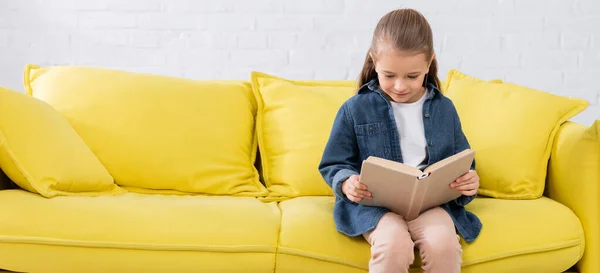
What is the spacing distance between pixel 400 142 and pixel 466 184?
253 millimetres

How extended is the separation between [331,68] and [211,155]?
0.84 metres

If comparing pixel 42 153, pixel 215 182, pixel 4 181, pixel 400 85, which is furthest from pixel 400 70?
pixel 4 181

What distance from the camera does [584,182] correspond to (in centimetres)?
212

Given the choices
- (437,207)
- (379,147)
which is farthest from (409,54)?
(437,207)

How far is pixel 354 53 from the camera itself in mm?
3092

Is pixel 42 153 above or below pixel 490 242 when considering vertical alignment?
above

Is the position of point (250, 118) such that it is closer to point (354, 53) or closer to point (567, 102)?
point (354, 53)

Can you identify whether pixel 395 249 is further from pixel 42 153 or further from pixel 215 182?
pixel 42 153

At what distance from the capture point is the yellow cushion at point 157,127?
94.3 inches

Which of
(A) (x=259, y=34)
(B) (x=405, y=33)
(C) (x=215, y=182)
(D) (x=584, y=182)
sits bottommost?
(C) (x=215, y=182)

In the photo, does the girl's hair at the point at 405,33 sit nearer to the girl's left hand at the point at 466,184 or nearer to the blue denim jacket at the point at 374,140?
the blue denim jacket at the point at 374,140

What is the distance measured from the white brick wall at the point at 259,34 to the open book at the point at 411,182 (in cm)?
127

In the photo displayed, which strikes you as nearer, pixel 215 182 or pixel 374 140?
pixel 374 140

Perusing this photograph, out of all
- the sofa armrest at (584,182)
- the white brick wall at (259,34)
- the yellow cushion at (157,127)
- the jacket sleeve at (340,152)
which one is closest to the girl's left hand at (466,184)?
the jacket sleeve at (340,152)
